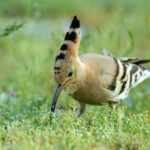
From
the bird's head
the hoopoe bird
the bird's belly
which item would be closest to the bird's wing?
the hoopoe bird

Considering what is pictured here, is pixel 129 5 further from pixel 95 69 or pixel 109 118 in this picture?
pixel 109 118

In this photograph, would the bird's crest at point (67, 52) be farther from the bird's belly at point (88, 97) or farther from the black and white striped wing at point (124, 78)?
the black and white striped wing at point (124, 78)

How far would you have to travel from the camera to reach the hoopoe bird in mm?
6516

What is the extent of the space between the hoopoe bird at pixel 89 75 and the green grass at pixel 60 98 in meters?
0.18

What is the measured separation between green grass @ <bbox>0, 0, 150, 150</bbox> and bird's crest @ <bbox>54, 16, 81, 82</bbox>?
0.34 metres

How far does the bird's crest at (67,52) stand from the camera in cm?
648

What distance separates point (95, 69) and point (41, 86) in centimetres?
181

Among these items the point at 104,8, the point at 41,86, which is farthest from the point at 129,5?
the point at 41,86

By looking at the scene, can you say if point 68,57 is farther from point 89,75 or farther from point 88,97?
point 88,97

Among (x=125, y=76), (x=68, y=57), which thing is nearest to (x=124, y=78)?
(x=125, y=76)

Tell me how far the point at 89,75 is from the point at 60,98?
1194 millimetres

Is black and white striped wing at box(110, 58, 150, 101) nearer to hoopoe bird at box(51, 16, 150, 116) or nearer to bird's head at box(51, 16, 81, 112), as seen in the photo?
hoopoe bird at box(51, 16, 150, 116)

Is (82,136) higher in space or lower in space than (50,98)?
lower

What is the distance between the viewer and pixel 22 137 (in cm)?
497
